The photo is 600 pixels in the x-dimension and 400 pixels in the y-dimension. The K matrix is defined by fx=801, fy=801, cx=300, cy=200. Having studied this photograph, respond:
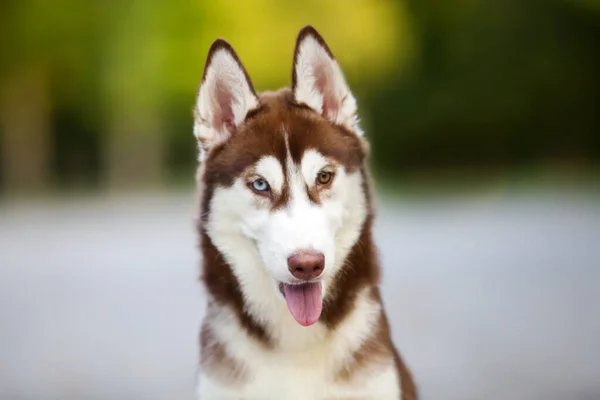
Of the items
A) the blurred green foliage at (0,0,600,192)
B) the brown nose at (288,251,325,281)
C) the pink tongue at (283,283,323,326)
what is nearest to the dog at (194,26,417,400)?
the pink tongue at (283,283,323,326)

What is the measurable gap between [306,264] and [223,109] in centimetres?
90

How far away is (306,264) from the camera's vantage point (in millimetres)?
2822

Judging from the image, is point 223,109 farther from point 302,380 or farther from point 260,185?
point 302,380

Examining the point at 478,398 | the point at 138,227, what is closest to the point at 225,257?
the point at 478,398

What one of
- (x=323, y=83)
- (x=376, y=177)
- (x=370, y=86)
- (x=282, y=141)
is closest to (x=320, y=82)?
(x=323, y=83)

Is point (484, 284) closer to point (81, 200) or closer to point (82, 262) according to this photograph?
point (82, 262)

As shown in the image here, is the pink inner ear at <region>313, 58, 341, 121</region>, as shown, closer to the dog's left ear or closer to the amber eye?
the dog's left ear

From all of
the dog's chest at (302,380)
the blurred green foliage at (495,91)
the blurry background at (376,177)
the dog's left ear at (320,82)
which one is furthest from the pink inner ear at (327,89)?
the blurred green foliage at (495,91)

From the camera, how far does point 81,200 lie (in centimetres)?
1853

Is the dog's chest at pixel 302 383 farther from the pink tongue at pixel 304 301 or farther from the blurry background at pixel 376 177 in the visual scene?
the blurry background at pixel 376 177

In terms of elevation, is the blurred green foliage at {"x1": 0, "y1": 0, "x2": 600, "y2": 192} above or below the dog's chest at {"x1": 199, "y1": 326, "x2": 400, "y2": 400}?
above

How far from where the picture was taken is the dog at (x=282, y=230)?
3117mm

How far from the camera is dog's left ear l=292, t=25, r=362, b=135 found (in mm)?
3148

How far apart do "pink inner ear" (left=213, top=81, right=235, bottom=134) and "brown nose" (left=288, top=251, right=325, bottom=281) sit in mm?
782
